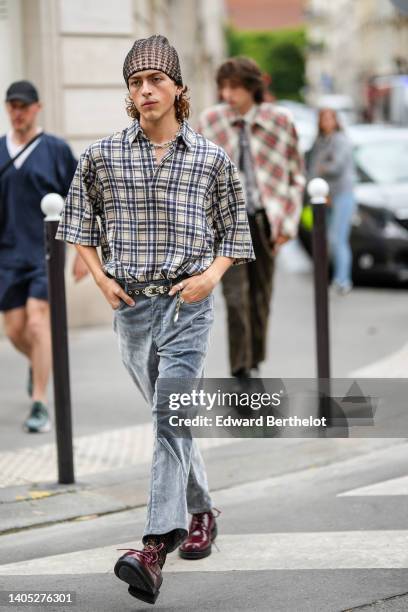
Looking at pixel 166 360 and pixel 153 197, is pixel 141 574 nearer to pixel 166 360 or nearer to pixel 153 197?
pixel 166 360

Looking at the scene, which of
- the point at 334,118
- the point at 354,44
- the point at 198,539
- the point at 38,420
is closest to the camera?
the point at 198,539

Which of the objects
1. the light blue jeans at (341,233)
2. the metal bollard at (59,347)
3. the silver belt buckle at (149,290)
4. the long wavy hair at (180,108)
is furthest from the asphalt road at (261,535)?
the light blue jeans at (341,233)

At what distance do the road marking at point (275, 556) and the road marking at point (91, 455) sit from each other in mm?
1146

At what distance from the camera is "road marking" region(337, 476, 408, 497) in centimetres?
547

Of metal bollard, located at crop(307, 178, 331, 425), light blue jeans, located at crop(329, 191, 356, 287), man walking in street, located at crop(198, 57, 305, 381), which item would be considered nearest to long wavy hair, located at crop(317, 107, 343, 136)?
light blue jeans, located at crop(329, 191, 356, 287)

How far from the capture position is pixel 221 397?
4125 mm

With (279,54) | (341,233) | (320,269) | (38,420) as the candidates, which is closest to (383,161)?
(341,233)

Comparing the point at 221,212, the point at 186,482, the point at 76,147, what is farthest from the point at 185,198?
the point at 76,147

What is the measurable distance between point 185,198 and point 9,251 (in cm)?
289

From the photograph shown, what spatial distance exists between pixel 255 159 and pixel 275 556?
8.93 feet

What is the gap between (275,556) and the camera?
464cm

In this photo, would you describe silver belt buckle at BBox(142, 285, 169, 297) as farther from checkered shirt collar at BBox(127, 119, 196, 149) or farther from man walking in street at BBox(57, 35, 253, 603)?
checkered shirt collar at BBox(127, 119, 196, 149)

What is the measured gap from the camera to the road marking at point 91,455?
233 inches

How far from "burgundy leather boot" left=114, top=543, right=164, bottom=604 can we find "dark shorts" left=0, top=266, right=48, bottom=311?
302 cm
